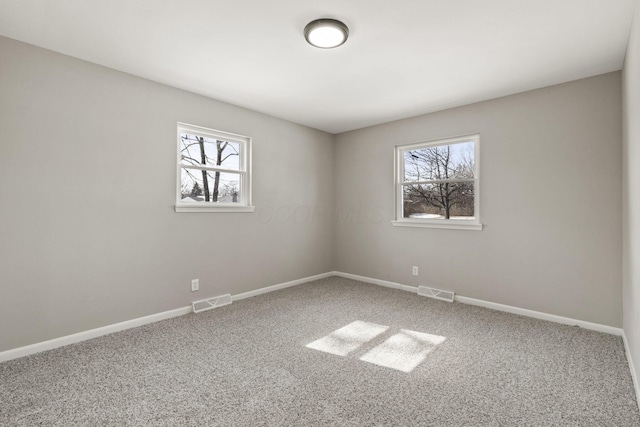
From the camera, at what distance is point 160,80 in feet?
10.2

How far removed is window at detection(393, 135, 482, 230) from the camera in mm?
3834

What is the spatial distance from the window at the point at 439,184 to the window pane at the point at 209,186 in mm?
2300

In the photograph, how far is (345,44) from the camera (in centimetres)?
245

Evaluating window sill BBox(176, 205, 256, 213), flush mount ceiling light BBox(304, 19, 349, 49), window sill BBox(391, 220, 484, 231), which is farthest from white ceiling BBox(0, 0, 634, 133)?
window sill BBox(391, 220, 484, 231)

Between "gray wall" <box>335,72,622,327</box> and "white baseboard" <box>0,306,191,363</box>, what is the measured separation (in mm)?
2978

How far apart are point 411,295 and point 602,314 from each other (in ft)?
6.18

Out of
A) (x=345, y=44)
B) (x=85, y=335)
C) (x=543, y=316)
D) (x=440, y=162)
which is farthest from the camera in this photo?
(x=440, y=162)

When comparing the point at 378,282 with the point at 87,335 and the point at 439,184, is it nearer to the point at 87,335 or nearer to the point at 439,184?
the point at 439,184

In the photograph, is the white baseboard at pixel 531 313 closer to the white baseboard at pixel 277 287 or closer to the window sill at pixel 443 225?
the window sill at pixel 443 225

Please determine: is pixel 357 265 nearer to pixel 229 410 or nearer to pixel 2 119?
pixel 229 410

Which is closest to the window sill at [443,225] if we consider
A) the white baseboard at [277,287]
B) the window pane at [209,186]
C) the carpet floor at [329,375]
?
the carpet floor at [329,375]

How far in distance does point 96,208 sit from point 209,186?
1.20 meters

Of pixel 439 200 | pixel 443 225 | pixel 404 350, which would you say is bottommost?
pixel 404 350

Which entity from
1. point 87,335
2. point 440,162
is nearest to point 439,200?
point 440,162
